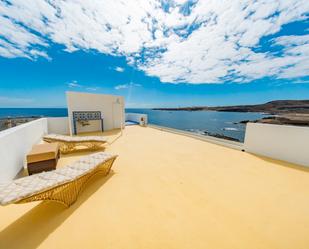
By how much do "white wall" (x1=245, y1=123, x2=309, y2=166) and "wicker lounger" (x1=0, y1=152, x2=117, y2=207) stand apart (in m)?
4.81

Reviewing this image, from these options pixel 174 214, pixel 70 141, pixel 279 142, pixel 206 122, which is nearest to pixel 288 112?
pixel 279 142

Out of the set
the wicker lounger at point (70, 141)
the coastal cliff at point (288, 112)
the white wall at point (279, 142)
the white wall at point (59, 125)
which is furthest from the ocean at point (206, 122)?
the wicker lounger at point (70, 141)

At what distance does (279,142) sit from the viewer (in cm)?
376

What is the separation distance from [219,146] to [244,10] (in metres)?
5.32

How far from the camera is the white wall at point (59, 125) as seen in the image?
6906mm

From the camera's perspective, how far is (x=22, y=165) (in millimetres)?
3109

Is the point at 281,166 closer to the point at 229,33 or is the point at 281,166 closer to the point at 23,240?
the point at 23,240

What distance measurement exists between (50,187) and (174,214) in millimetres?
1687

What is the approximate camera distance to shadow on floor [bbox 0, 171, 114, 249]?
4.51 feet

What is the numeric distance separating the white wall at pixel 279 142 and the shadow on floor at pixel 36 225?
Answer: 5.04 m

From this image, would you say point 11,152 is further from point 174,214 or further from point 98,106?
point 98,106

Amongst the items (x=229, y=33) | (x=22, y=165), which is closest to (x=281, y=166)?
(x=229, y=33)

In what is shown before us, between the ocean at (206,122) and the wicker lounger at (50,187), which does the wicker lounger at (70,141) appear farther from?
the ocean at (206,122)

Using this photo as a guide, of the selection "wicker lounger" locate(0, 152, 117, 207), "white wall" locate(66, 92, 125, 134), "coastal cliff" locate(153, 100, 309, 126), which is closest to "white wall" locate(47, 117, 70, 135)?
"white wall" locate(66, 92, 125, 134)
